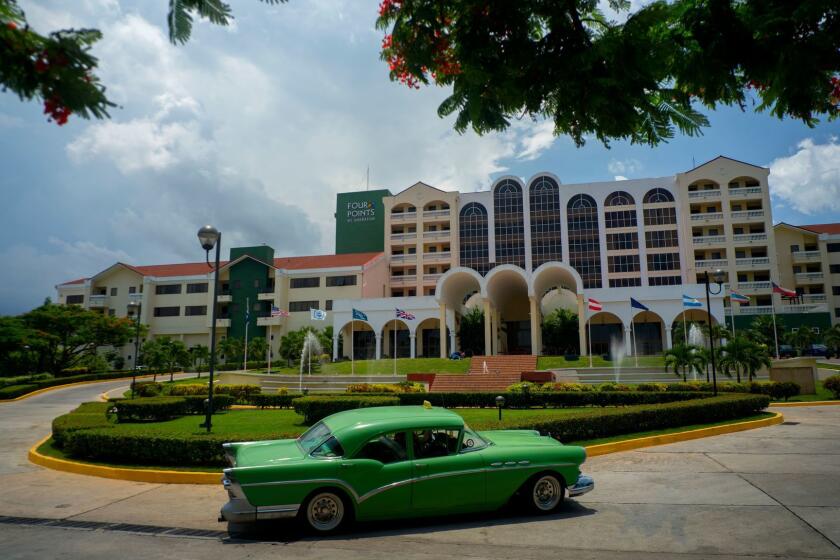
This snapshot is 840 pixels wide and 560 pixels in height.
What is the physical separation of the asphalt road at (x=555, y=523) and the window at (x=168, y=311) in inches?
2062

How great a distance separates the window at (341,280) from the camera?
184ft

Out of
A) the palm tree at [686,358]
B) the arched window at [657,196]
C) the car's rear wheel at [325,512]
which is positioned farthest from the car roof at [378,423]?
the arched window at [657,196]

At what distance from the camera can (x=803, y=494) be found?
311 inches

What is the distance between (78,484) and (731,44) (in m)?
11.9

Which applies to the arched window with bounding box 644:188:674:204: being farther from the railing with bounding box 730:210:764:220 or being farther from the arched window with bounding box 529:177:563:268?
the arched window with bounding box 529:177:563:268

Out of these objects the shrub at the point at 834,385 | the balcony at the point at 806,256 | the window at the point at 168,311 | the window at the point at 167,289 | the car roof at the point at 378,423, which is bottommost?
the shrub at the point at 834,385

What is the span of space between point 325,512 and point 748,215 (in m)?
61.2

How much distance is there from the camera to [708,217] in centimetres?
5644

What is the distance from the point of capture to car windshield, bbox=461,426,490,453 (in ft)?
23.4

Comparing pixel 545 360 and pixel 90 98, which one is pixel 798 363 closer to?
pixel 545 360

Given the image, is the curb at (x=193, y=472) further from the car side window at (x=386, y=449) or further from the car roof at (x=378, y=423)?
the car side window at (x=386, y=449)

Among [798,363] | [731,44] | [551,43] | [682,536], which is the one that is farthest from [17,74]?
[798,363]

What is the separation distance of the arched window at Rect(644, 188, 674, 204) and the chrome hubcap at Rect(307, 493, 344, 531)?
191 feet

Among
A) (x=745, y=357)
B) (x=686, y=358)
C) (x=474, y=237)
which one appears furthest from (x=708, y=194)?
(x=745, y=357)
